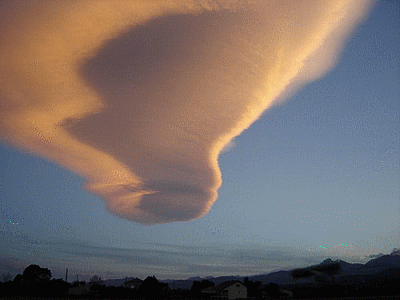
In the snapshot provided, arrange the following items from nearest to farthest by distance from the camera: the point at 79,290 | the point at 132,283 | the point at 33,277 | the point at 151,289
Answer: the point at 151,289 < the point at 79,290 < the point at 33,277 < the point at 132,283

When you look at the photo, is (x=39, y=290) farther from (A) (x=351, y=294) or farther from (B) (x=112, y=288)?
(A) (x=351, y=294)

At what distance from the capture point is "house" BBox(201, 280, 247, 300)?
10775 centimetres

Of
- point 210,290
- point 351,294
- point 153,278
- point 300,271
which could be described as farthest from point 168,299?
point 300,271

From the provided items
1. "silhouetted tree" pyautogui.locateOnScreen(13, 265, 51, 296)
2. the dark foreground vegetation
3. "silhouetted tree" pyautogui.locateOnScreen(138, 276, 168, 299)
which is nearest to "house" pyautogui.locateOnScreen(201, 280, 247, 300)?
the dark foreground vegetation

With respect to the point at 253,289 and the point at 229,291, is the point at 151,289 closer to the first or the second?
the point at 229,291

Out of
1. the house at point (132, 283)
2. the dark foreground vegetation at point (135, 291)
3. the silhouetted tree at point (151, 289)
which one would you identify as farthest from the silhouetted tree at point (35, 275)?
the silhouetted tree at point (151, 289)

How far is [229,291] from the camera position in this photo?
355 feet

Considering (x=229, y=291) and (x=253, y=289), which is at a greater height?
(x=253, y=289)

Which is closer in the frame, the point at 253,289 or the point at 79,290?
the point at 79,290

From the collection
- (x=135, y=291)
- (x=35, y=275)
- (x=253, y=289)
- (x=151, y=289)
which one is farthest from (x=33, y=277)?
(x=253, y=289)

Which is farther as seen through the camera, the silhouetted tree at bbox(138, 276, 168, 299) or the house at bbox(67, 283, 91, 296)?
the house at bbox(67, 283, 91, 296)

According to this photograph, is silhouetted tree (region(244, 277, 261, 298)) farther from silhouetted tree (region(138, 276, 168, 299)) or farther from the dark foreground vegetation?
silhouetted tree (region(138, 276, 168, 299))

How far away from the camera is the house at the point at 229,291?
107750mm

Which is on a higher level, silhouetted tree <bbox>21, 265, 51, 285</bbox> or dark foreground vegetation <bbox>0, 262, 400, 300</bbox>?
silhouetted tree <bbox>21, 265, 51, 285</bbox>
